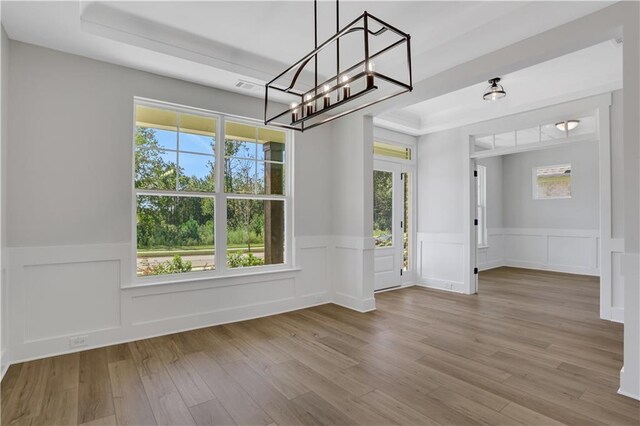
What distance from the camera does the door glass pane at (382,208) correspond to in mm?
5500

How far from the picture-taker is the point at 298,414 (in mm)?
2051

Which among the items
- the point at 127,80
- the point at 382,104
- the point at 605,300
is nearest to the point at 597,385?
the point at 605,300

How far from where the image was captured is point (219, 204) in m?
3.92

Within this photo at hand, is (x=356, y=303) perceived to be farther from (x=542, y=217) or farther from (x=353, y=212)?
(x=542, y=217)

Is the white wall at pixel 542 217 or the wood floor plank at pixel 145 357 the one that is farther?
the white wall at pixel 542 217

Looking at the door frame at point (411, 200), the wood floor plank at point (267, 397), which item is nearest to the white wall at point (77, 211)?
the wood floor plank at point (267, 397)

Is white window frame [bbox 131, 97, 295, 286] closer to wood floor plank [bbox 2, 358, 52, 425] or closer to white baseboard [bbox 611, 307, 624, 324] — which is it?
wood floor plank [bbox 2, 358, 52, 425]

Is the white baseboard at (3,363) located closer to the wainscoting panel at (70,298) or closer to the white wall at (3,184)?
the white wall at (3,184)

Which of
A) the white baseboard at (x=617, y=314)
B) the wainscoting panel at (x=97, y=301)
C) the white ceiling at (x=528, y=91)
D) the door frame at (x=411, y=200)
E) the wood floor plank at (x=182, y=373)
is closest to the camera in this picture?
the wood floor plank at (x=182, y=373)

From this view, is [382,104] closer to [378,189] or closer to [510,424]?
[378,189]

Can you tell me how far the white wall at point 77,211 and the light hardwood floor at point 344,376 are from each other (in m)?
0.27

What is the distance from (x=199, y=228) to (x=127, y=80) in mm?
1699

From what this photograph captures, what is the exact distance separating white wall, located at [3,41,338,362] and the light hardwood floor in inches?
10.5

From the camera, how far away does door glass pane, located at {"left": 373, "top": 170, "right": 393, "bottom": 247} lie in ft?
18.0
